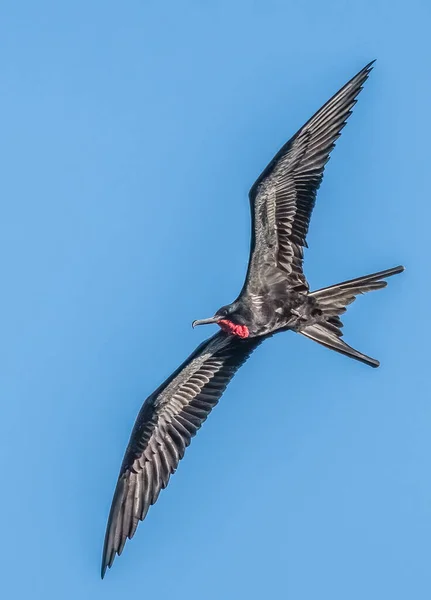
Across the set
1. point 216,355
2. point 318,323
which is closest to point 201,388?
point 216,355

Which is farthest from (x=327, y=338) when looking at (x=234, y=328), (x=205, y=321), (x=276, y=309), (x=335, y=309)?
(x=205, y=321)

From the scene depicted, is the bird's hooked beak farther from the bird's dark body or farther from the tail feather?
the tail feather

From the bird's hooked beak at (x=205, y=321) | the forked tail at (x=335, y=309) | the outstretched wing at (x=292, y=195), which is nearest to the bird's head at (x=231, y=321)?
the bird's hooked beak at (x=205, y=321)

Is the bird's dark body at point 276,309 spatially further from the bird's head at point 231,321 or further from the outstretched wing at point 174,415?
the outstretched wing at point 174,415

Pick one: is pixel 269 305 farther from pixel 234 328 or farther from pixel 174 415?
pixel 174 415

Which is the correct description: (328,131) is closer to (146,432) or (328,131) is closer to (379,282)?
(379,282)
